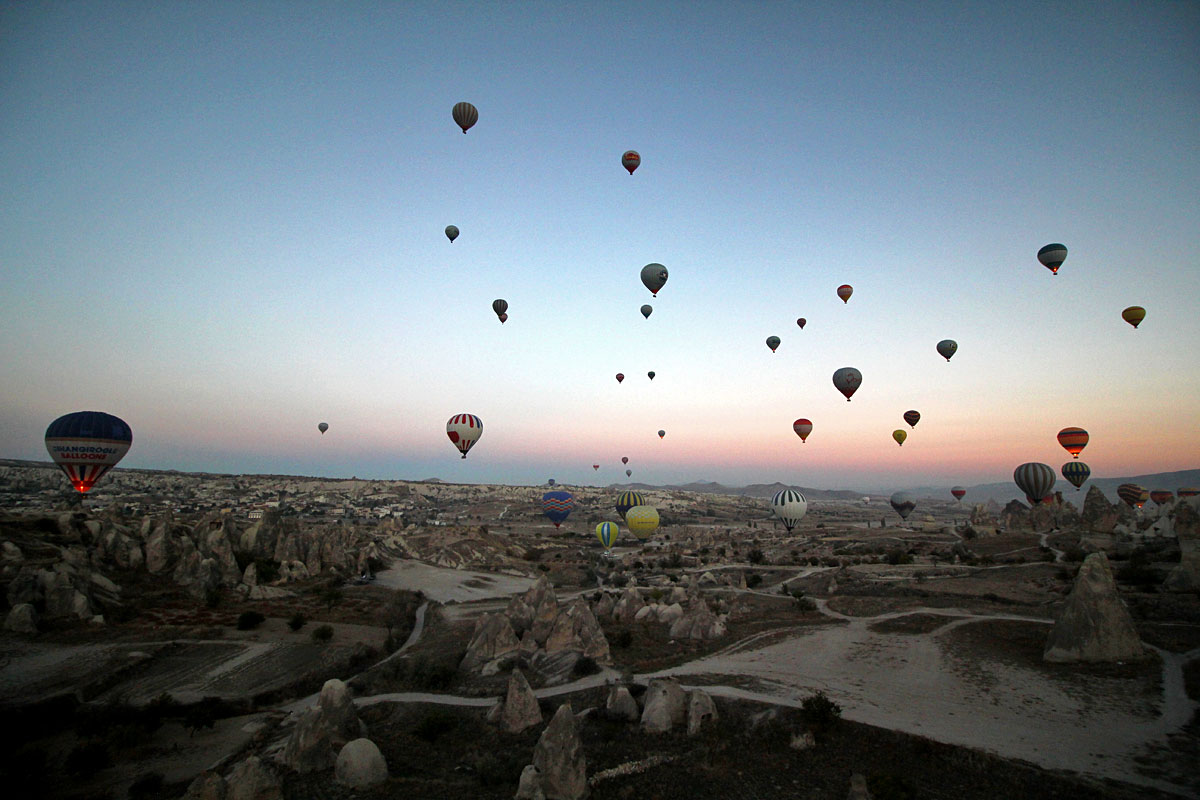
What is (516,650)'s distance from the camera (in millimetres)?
26219

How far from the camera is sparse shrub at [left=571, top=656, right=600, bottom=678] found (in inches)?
935

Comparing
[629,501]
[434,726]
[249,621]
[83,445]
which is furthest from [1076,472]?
[83,445]

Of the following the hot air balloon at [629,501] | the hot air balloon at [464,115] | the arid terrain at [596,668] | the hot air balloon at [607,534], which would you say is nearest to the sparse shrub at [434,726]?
the arid terrain at [596,668]

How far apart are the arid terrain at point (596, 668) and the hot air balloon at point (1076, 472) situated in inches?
315

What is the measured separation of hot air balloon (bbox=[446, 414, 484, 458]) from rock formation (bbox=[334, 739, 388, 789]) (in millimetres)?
30104

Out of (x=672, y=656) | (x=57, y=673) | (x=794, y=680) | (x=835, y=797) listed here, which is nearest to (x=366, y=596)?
(x=57, y=673)

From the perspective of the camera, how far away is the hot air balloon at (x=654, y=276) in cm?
4178

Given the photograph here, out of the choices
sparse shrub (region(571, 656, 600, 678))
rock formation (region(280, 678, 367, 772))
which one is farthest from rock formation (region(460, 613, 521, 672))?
rock formation (region(280, 678, 367, 772))

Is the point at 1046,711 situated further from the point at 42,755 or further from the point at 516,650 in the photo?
the point at 42,755

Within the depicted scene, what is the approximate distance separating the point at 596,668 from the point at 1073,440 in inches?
2185

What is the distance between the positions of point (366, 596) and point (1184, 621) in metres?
49.9

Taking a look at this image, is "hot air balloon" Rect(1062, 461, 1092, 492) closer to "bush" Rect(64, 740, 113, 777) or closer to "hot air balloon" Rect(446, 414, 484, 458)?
"hot air balloon" Rect(446, 414, 484, 458)

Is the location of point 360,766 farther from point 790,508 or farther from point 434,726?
point 790,508

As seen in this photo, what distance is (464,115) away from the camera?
38938 millimetres
